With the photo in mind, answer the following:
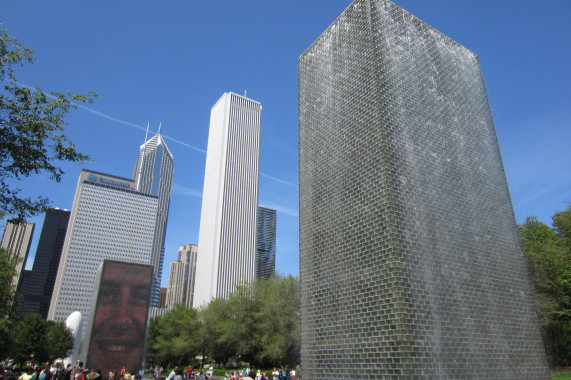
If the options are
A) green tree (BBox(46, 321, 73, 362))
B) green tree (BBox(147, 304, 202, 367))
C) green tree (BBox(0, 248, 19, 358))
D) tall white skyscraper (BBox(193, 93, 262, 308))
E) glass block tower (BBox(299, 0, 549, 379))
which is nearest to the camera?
glass block tower (BBox(299, 0, 549, 379))

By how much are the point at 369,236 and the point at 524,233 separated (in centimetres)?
2942

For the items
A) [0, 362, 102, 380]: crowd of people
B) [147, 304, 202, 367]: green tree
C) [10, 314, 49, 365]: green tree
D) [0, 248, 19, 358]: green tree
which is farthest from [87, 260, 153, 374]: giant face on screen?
[10, 314, 49, 365]: green tree

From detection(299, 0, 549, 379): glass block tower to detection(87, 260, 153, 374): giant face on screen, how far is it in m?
26.2

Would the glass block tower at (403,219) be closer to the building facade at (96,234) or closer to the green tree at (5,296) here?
the green tree at (5,296)

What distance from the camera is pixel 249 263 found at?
396ft

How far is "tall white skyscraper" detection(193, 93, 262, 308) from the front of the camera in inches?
4535

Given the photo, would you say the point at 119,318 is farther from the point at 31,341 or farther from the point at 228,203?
the point at 228,203

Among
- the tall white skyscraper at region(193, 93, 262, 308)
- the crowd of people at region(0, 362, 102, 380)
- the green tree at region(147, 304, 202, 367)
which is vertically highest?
the tall white skyscraper at region(193, 93, 262, 308)

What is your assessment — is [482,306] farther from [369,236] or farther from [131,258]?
[131,258]

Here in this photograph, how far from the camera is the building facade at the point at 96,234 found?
149125 mm

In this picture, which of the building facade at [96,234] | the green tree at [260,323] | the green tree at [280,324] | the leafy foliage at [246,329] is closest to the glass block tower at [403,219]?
the green tree at [280,324]

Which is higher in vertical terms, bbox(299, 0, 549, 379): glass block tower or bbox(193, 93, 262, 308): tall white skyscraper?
bbox(193, 93, 262, 308): tall white skyscraper

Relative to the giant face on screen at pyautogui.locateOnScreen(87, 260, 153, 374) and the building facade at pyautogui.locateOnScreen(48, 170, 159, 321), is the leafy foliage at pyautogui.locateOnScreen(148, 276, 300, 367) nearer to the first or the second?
the giant face on screen at pyautogui.locateOnScreen(87, 260, 153, 374)

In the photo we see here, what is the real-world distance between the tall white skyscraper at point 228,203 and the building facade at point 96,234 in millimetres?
47612
